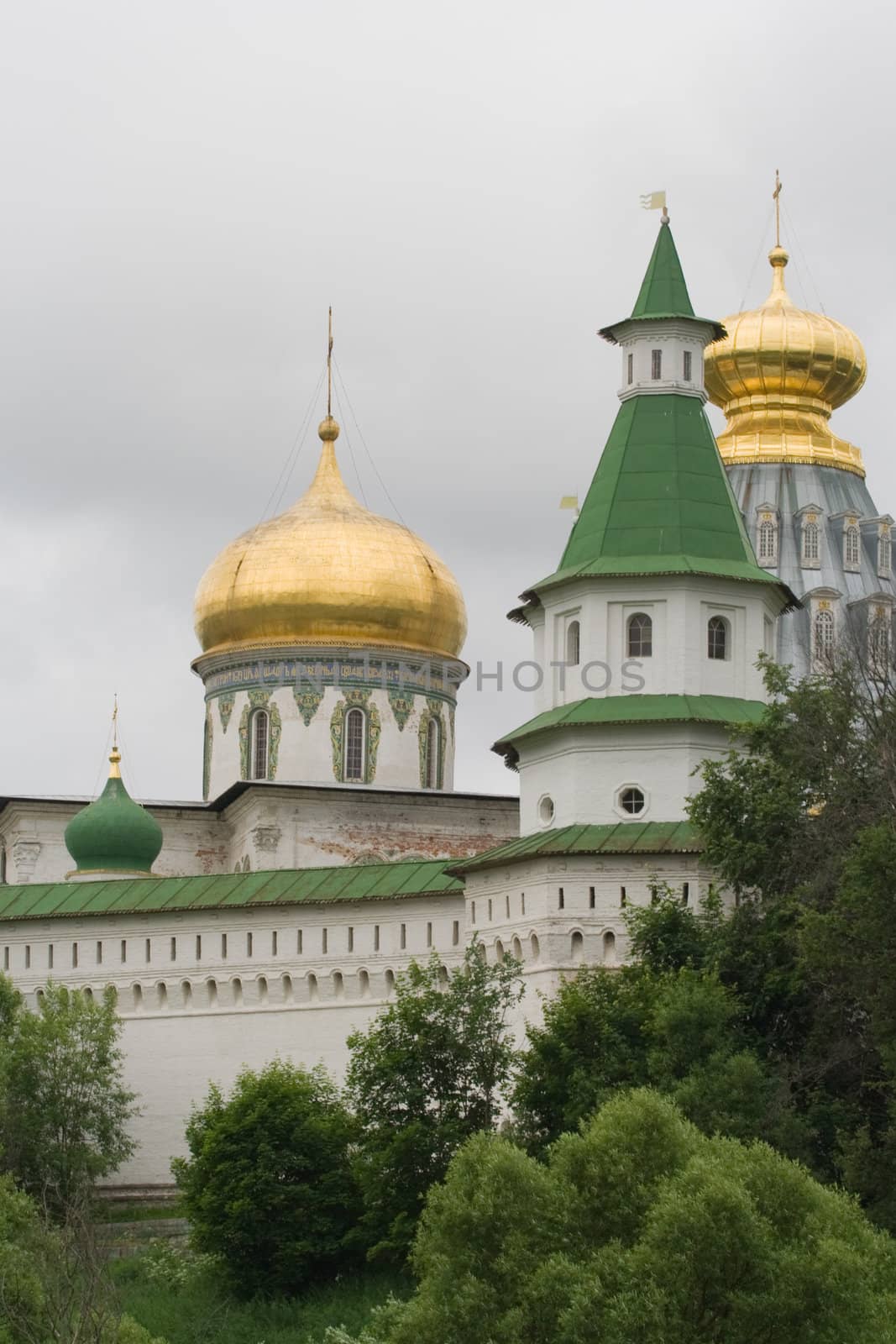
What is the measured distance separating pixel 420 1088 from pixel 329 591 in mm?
15873

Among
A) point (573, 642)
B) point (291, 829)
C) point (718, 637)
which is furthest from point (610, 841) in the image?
point (291, 829)

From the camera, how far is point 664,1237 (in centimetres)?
2559

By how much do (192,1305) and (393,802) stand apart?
45.0 ft

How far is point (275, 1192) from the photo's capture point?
33156 millimetres

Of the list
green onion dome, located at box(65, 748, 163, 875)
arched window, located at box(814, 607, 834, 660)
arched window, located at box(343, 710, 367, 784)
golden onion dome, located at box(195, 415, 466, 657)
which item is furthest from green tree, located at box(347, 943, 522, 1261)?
arched window, located at box(814, 607, 834, 660)

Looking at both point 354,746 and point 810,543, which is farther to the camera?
point 810,543

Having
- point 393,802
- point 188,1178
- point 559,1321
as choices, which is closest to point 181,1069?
point 188,1178

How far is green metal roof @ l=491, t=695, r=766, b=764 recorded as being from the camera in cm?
3538

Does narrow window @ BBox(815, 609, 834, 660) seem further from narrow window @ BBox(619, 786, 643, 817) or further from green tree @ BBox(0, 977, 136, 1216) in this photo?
green tree @ BBox(0, 977, 136, 1216)

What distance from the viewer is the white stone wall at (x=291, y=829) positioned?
1780 inches

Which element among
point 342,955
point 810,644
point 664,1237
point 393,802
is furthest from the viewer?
point 810,644

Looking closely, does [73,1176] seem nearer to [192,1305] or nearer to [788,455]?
[192,1305]

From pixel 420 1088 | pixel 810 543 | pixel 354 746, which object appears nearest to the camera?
pixel 420 1088

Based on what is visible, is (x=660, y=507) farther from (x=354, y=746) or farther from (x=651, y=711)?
(x=354, y=746)
